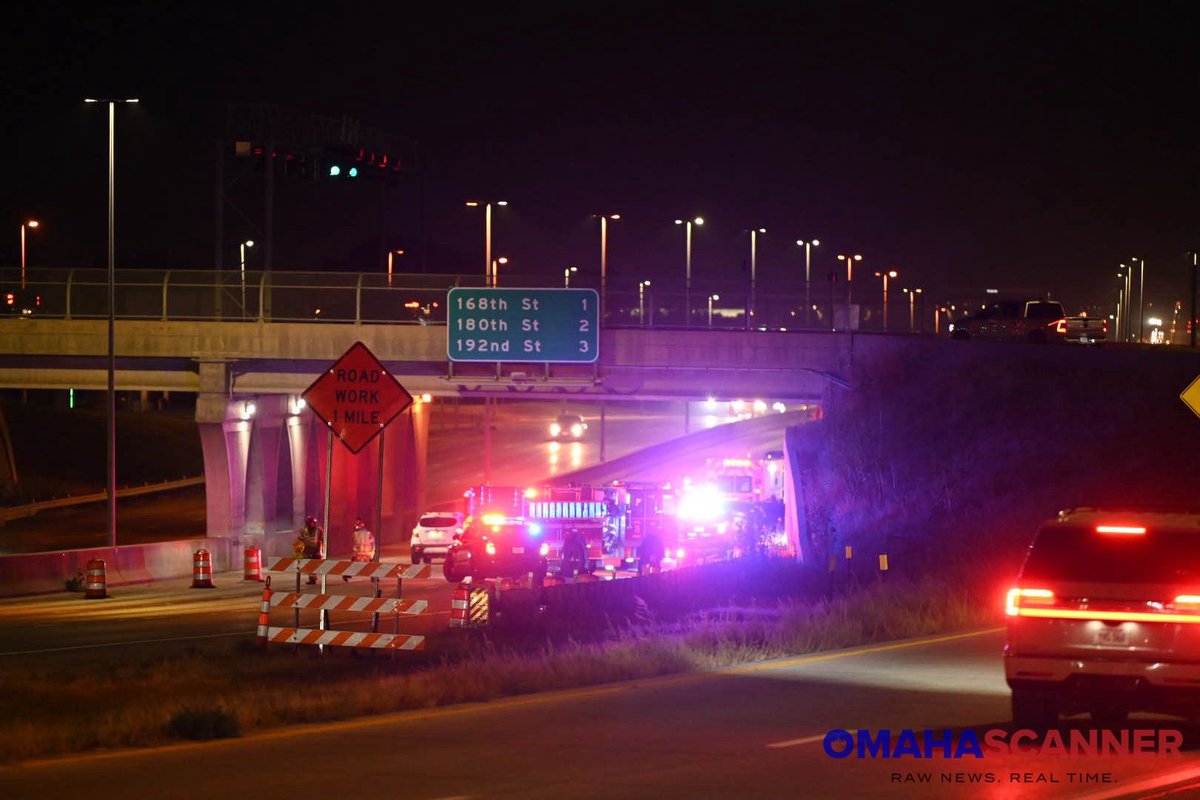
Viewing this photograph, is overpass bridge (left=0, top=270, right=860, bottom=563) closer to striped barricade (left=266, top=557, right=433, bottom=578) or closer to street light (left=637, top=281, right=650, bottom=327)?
street light (left=637, top=281, right=650, bottom=327)

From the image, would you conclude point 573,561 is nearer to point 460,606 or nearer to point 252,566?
point 252,566

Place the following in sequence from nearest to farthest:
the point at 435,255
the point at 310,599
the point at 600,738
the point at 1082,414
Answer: the point at 600,738 → the point at 310,599 → the point at 1082,414 → the point at 435,255

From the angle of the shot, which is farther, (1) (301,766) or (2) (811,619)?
(2) (811,619)

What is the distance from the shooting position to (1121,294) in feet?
345

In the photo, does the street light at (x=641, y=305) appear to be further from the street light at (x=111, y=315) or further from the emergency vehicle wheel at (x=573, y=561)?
the street light at (x=111, y=315)

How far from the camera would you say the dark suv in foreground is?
38125 millimetres

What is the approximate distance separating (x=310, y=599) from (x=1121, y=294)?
300 ft

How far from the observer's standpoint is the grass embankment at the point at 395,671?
14734mm

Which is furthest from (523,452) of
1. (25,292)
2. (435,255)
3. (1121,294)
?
(435,255)

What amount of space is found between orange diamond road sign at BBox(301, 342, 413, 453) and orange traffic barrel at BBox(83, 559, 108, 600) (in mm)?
15390

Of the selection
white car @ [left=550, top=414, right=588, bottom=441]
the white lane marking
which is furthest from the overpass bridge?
white car @ [left=550, top=414, right=588, bottom=441]

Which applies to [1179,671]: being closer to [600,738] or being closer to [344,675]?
[600,738]

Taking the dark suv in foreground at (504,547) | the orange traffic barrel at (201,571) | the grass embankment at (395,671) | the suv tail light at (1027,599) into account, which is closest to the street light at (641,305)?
the dark suv in foreground at (504,547)

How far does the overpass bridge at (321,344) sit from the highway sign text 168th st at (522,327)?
0.90m
